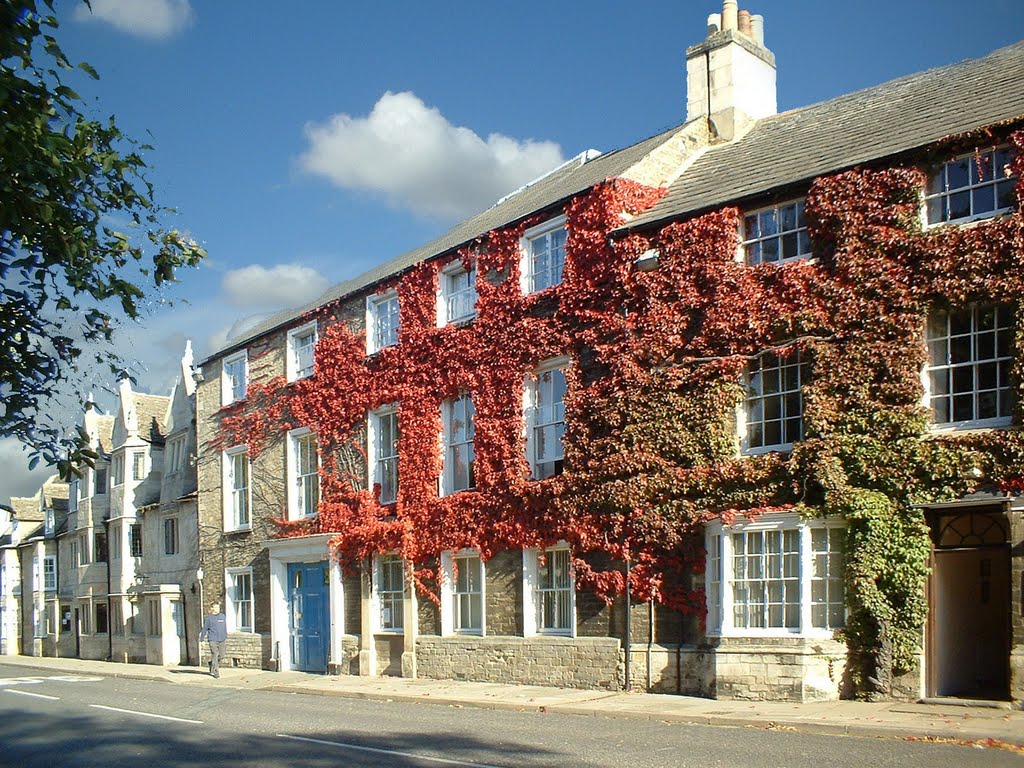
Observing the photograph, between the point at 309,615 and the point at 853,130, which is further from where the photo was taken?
the point at 309,615

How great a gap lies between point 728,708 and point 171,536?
2717cm

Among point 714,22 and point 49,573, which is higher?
point 714,22

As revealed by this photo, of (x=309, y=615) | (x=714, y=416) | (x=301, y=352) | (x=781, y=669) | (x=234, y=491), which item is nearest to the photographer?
(x=781, y=669)

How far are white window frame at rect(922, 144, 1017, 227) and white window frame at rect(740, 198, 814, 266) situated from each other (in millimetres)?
1942

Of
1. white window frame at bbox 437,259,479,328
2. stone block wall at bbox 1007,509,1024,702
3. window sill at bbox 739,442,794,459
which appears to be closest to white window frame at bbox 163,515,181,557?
white window frame at bbox 437,259,479,328

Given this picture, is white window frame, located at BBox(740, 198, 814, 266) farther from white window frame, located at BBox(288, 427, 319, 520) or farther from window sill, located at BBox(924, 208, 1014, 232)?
white window frame, located at BBox(288, 427, 319, 520)

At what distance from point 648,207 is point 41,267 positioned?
13153 millimetres

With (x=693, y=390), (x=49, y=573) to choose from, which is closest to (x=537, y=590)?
(x=693, y=390)

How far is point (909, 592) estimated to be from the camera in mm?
15625

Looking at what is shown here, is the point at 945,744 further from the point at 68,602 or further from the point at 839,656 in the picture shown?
the point at 68,602

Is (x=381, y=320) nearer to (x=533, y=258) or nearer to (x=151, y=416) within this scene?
(x=533, y=258)

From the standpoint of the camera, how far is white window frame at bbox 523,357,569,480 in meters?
21.5

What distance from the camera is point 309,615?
28297 mm

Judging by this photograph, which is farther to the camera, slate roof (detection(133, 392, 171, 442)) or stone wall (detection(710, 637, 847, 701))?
slate roof (detection(133, 392, 171, 442))
